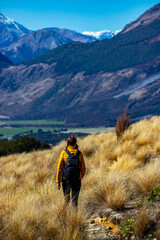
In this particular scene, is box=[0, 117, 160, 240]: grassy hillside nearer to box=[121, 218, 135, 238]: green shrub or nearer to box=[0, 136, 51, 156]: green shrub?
box=[121, 218, 135, 238]: green shrub

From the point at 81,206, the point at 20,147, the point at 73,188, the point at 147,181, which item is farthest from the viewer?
the point at 20,147

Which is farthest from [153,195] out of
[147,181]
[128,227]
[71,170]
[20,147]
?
[20,147]

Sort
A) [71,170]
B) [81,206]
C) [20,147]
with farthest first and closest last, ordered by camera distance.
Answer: [20,147] < [71,170] < [81,206]

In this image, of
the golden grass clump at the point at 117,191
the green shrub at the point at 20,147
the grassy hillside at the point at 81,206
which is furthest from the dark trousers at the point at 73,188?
the green shrub at the point at 20,147

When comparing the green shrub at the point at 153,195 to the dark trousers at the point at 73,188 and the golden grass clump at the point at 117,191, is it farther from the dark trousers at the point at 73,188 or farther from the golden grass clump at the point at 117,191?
the dark trousers at the point at 73,188

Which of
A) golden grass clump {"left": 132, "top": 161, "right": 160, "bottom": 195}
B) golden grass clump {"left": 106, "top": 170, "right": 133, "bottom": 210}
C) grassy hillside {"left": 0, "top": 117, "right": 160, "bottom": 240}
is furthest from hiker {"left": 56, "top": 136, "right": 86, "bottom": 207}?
golden grass clump {"left": 132, "top": 161, "right": 160, "bottom": 195}

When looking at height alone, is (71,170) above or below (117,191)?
above

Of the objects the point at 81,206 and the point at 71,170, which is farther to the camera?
the point at 71,170

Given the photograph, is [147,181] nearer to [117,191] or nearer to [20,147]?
[117,191]

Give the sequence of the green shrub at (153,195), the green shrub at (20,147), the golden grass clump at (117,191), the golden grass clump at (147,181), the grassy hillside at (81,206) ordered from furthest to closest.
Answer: the green shrub at (20,147), the golden grass clump at (147,181), the golden grass clump at (117,191), the green shrub at (153,195), the grassy hillside at (81,206)

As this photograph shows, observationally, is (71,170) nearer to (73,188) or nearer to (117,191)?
(73,188)

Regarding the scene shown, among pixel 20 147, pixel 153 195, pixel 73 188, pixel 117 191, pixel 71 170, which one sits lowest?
pixel 20 147

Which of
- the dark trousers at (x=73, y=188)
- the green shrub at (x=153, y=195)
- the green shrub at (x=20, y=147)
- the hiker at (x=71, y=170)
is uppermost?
the hiker at (x=71, y=170)

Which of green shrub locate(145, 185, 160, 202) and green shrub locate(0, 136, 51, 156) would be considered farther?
green shrub locate(0, 136, 51, 156)
